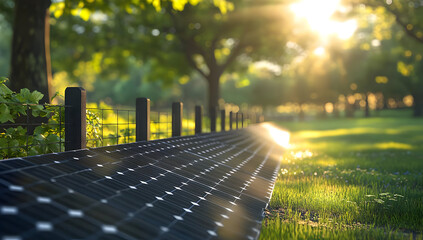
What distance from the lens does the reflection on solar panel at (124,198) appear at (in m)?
3.33

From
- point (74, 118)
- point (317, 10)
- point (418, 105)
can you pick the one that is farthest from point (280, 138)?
point (418, 105)

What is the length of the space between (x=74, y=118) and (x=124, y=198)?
2424 millimetres

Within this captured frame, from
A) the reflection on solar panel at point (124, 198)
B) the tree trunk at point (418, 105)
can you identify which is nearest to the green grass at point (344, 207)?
the reflection on solar panel at point (124, 198)

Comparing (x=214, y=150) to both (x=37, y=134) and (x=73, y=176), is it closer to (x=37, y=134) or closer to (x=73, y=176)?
(x=37, y=134)

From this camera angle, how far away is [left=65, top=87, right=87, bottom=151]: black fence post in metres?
6.20

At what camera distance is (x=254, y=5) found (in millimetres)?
28031

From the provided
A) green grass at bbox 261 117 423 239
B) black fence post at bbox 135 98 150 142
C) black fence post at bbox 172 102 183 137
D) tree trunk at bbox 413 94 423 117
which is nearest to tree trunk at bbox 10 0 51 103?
black fence post at bbox 172 102 183 137

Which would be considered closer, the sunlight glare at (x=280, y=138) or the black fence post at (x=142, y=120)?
the black fence post at (x=142, y=120)

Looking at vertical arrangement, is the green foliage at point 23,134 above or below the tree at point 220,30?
below

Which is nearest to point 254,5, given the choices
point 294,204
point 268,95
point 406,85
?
point 294,204

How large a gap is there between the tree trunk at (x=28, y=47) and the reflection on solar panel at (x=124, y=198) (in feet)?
18.8

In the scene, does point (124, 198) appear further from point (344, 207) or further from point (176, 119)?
point (176, 119)

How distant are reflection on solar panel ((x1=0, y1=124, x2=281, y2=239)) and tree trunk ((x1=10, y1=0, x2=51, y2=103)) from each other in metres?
5.73

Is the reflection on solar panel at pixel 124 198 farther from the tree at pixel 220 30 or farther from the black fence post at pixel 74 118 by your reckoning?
the tree at pixel 220 30
